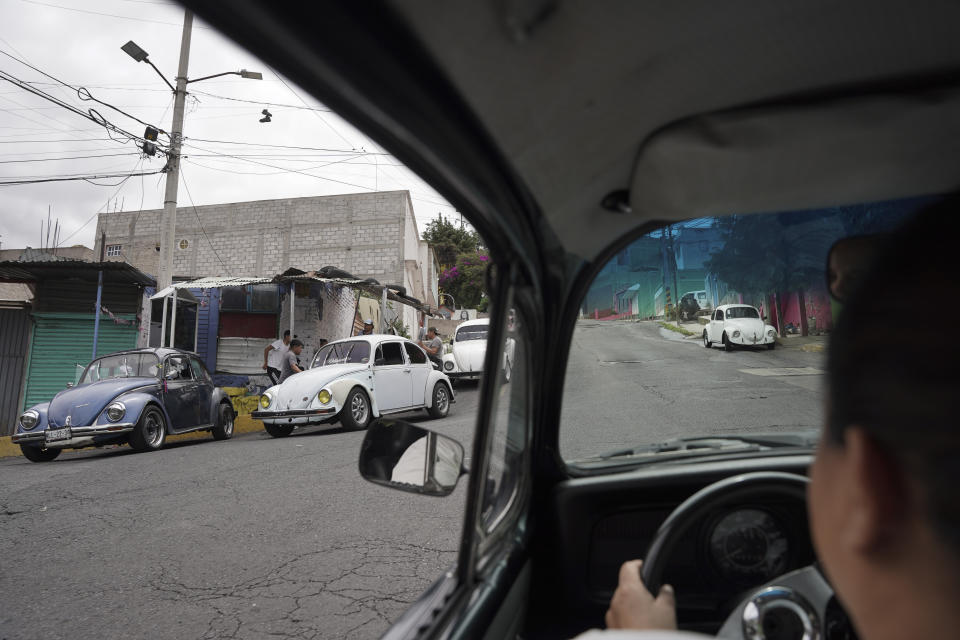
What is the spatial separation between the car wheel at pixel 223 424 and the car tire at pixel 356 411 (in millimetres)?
2457

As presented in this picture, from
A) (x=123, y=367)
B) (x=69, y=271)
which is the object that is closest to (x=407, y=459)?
(x=123, y=367)

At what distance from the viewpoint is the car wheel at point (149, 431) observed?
845cm

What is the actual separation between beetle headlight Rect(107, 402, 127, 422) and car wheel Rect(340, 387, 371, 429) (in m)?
3.09

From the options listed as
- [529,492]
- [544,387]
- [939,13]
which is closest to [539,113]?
[939,13]

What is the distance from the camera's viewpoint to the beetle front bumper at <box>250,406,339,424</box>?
9094mm

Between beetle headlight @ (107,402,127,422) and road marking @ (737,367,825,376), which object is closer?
road marking @ (737,367,825,376)

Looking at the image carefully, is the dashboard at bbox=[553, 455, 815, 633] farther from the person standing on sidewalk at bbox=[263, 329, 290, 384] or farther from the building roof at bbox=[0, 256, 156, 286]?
the building roof at bbox=[0, 256, 156, 286]

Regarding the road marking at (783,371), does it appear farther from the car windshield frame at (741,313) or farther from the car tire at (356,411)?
the car tire at (356,411)

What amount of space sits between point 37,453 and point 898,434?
10315mm

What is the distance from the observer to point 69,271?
14.1 metres

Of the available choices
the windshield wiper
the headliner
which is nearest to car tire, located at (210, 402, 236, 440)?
the windshield wiper

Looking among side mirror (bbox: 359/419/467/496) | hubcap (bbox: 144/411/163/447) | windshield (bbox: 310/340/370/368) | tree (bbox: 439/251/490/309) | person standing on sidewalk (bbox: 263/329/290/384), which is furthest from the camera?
tree (bbox: 439/251/490/309)

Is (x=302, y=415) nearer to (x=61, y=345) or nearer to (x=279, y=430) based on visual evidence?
(x=279, y=430)

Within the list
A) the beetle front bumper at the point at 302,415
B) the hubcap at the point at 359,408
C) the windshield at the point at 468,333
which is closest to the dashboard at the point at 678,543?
the beetle front bumper at the point at 302,415
